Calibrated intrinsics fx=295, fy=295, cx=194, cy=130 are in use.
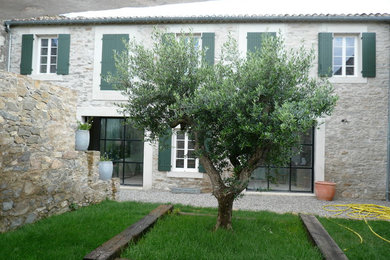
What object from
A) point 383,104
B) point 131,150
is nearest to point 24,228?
point 131,150

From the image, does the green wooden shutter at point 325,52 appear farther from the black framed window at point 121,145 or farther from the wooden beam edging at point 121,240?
the wooden beam edging at point 121,240

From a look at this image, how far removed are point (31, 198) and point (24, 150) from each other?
2.52ft

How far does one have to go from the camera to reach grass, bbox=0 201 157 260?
338cm

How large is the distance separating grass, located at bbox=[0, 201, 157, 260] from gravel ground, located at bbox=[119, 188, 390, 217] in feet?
6.60

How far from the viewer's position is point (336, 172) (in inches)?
331

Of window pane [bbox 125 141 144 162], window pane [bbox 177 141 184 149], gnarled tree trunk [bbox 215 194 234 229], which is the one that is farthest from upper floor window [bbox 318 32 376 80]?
window pane [bbox 125 141 144 162]

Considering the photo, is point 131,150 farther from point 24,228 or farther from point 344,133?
point 344,133

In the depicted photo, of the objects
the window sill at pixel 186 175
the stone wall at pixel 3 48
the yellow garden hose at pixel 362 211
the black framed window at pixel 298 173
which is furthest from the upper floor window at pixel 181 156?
the stone wall at pixel 3 48

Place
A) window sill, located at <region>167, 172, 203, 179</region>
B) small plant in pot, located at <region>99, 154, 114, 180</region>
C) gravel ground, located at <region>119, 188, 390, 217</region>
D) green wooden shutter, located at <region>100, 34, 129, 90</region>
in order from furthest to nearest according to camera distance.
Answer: green wooden shutter, located at <region>100, 34, 129, 90</region> → window sill, located at <region>167, 172, 203, 179</region> → gravel ground, located at <region>119, 188, 390, 217</region> → small plant in pot, located at <region>99, 154, 114, 180</region>

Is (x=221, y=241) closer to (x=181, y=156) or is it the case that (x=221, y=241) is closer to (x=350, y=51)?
(x=181, y=156)

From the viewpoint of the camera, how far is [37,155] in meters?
4.70

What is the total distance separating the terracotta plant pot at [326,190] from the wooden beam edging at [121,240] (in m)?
5.15

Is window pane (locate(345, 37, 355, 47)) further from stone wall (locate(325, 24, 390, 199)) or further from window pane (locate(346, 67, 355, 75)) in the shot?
window pane (locate(346, 67, 355, 75))

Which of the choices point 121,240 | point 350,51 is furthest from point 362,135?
point 121,240
